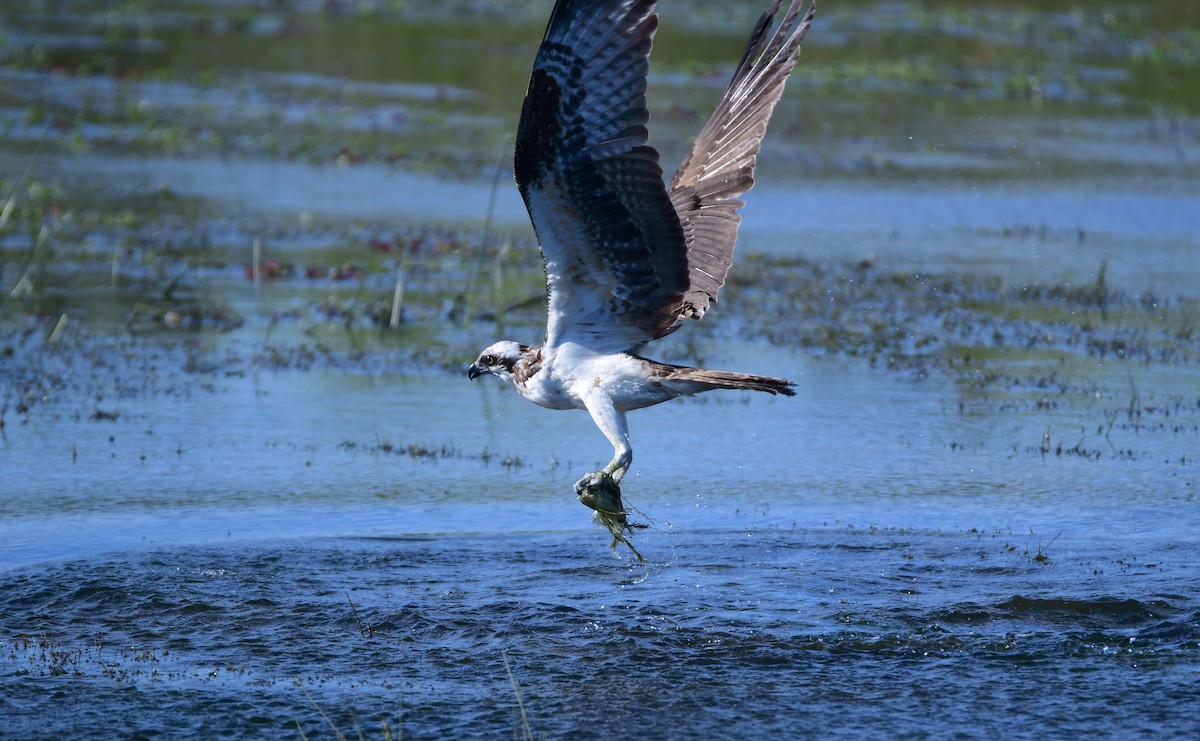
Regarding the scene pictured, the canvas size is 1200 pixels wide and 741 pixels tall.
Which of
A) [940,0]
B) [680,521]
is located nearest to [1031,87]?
[940,0]

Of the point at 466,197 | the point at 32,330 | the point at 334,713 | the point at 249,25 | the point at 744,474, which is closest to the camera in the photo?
the point at 334,713

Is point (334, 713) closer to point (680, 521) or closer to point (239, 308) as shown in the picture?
point (680, 521)

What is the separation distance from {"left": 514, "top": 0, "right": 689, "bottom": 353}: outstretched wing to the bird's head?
1.93ft

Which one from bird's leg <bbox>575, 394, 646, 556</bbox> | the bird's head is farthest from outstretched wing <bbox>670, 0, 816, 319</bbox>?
bird's leg <bbox>575, 394, 646, 556</bbox>

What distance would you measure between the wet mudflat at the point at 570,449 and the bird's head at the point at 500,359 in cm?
71

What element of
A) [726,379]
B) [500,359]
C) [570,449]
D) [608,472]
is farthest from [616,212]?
[570,449]

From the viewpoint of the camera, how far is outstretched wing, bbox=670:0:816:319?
7.45m

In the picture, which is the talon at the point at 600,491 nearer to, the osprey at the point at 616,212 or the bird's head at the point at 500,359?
the osprey at the point at 616,212

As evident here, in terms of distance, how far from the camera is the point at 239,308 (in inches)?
435

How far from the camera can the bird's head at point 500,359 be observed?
22.8ft

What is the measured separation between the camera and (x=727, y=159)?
7.57m

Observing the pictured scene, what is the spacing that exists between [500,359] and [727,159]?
1471mm

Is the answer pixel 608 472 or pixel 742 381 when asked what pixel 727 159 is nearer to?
pixel 742 381

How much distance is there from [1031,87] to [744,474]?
470 inches
